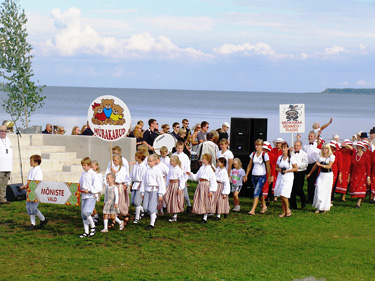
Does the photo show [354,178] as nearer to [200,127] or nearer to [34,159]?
[200,127]

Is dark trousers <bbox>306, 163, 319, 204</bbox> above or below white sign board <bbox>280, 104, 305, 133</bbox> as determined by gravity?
below

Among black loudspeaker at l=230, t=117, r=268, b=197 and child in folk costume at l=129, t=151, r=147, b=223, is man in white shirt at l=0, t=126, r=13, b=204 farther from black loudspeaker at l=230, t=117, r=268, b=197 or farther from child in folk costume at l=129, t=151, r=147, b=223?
black loudspeaker at l=230, t=117, r=268, b=197

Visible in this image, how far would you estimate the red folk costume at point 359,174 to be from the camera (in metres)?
16.1

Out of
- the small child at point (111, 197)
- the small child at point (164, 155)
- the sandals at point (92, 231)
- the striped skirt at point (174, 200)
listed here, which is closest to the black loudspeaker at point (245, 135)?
the small child at point (164, 155)

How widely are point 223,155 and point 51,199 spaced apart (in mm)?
4851

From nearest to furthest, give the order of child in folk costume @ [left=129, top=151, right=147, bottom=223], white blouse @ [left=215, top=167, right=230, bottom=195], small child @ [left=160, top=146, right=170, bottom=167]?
child in folk costume @ [left=129, top=151, right=147, bottom=223]
white blouse @ [left=215, top=167, right=230, bottom=195]
small child @ [left=160, top=146, right=170, bottom=167]

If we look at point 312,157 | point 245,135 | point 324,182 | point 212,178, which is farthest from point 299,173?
point 212,178

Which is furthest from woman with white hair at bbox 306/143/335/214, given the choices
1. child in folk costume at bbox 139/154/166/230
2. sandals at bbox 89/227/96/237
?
sandals at bbox 89/227/96/237

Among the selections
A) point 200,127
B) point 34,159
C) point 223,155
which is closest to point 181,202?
point 223,155

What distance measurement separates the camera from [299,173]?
15.2m

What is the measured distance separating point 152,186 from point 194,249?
2139 mm

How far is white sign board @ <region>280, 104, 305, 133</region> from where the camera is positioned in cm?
1828

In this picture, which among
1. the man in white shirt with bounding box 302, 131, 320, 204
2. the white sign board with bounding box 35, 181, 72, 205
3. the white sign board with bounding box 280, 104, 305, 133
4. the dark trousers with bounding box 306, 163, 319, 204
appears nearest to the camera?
the white sign board with bounding box 35, 181, 72, 205

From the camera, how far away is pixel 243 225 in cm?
1312
